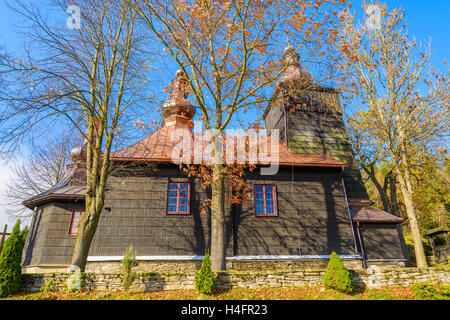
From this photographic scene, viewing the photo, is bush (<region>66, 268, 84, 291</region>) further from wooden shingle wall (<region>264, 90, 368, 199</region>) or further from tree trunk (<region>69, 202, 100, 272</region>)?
wooden shingle wall (<region>264, 90, 368, 199</region>)

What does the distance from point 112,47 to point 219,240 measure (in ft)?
23.7

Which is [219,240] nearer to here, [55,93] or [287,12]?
[55,93]

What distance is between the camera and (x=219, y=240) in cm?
766

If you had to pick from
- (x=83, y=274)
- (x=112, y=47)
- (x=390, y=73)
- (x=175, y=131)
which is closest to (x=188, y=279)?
(x=83, y=274)

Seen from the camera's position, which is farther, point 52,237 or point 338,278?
point 52,237

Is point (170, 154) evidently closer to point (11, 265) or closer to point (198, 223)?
point (198, 223)

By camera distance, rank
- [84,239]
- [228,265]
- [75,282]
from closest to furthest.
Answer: [75,282] → [84,239] → [228,265]

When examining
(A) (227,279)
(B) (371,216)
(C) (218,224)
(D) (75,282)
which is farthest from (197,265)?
(B) (371,216)

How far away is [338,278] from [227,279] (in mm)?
2911

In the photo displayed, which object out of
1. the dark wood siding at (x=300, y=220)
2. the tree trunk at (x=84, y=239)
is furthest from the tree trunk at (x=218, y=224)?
the tree trunk at (x=84, y=239)

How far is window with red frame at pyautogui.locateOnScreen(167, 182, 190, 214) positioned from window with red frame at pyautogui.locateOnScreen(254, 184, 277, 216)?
9.69 ft

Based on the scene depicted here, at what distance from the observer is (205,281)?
21.0ft

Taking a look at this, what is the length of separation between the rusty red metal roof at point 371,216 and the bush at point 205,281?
7595mm

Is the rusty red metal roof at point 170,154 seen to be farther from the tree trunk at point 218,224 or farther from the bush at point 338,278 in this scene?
the bush at point 338,278
